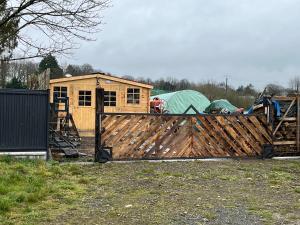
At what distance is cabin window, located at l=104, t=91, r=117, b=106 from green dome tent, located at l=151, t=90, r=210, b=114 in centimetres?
965

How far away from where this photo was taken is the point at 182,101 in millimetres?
33719

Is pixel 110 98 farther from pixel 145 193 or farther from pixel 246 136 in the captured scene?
pixel 145 193

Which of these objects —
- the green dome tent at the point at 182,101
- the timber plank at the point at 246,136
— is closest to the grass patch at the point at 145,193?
the timber plank at the point at 246,136

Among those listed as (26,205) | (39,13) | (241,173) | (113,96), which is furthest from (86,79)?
(26,205)

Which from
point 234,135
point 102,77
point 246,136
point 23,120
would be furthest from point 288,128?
point 102,77

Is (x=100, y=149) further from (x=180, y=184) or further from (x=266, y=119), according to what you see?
(x=266, y=119)

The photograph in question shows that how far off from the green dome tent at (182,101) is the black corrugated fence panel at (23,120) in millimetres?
21582

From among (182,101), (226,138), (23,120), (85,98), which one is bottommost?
(226,138)

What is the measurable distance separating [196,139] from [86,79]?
454 inches

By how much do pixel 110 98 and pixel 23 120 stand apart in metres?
12.2

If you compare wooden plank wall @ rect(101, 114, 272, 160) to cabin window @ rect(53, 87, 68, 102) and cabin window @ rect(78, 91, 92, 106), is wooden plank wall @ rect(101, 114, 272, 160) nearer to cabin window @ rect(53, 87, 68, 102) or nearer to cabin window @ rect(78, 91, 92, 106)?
cabin window @ rect(78, 91, 92, 106)

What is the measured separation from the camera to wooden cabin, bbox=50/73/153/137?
22.2 metres

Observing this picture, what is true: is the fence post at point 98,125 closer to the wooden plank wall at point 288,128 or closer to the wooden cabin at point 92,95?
the wooden plank wall at point 288,128

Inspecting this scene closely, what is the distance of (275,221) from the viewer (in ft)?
18.9
